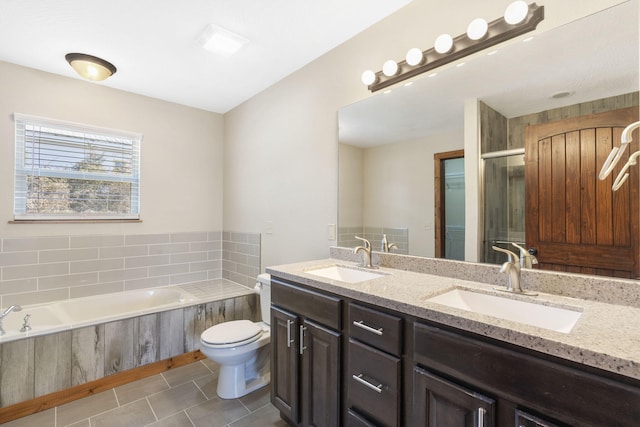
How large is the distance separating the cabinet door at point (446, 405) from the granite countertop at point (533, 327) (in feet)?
0.65

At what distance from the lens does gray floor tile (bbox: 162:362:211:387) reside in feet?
7.61

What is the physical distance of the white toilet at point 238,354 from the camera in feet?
6.63

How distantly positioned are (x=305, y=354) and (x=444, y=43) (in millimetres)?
1750

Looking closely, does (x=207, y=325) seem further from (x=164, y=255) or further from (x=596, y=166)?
(x=596, y=166)

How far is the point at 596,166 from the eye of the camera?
121 cm

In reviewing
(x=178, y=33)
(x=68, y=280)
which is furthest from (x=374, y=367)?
(x=68, y=280)

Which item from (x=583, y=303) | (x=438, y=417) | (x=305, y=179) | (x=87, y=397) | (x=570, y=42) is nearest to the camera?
(x=438, y=417)

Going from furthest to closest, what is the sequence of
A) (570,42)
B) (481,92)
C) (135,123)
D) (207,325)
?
1. (135,123)
2. (207,325)
3. (481,92)
4. (570,42)

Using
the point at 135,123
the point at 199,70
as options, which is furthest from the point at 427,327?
the point at 135,123

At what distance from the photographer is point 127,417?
1890 mm

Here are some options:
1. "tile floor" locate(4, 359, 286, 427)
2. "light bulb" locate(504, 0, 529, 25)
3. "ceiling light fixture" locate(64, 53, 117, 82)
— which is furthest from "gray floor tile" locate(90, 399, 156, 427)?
"light bulb" locate(504, 0, 529, 25)

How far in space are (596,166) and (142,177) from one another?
3.41m

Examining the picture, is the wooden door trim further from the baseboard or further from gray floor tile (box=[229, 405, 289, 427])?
the baseboard

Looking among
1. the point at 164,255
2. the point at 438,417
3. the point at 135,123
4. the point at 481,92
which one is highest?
the point at 135,123
